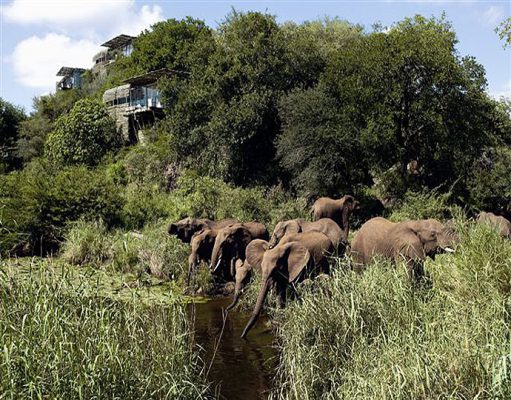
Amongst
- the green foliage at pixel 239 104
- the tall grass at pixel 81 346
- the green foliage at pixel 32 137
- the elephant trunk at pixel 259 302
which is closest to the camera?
the tall grass at pixel 81 346

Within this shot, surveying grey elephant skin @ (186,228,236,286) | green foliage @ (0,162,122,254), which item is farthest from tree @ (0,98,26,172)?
grey elephant skin @ (186,228,236,286)

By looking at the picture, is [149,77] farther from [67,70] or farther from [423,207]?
[67,70]

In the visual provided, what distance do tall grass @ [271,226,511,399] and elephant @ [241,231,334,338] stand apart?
1.73 ft

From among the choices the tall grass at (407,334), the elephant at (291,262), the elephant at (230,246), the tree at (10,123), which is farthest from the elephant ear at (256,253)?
the tree at (10,123)

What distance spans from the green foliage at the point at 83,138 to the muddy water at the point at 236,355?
85.8ft

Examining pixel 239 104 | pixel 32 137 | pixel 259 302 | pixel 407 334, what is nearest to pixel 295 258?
pixel 259 302

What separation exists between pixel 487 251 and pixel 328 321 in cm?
308

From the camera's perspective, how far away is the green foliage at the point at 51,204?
18.0 meters

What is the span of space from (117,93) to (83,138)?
5820mm

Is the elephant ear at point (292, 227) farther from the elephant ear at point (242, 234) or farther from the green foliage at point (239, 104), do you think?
the green foliage at point (239, 104)

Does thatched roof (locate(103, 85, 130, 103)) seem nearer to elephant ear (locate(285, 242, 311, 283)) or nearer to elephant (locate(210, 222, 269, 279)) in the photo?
elephant (locate(210, 222, 269, 279))

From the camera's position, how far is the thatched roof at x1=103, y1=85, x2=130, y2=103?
127 ft

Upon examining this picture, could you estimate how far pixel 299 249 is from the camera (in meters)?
9.16

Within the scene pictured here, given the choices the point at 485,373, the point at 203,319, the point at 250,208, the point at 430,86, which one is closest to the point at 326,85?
the point at 430,86
